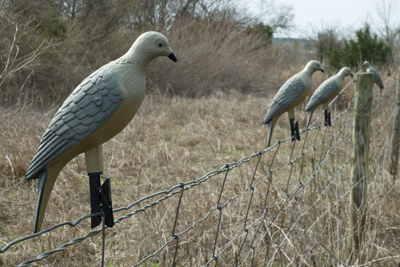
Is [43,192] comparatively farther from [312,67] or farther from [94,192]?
[312,67]

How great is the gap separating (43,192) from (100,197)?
0.13m

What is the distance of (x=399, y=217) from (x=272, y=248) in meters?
0.94

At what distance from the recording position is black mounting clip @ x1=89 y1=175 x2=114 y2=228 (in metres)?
0.85

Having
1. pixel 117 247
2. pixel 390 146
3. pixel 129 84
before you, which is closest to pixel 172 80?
pixel 390 146

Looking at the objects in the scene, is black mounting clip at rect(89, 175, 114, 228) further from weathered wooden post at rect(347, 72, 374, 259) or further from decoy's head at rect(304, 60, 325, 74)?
weathered wooden post at rect(347, 72, 374, 259)

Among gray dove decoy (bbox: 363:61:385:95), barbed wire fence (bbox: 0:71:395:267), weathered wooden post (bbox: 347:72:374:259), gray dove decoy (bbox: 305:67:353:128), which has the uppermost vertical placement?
gray dove decoy (bbox: 363:61:385:95)

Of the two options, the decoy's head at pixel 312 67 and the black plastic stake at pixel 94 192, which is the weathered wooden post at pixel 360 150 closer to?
the decoy's head at pixel 312 67

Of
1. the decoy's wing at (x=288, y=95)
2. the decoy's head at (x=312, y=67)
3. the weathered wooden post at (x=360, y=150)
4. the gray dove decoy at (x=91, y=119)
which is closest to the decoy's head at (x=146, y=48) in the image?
the gray dove decoy at (x=91, y=119)

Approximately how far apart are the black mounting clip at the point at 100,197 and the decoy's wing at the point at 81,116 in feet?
0.36

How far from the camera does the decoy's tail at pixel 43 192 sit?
0.81 meters

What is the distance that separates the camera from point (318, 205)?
2254 millimetres

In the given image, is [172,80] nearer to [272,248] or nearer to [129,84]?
[272,248]

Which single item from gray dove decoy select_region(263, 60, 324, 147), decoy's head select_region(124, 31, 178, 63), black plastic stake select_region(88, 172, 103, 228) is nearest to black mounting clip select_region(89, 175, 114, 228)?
black plastic stake select_region(88, 172, 103, 228)

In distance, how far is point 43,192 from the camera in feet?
2.67
